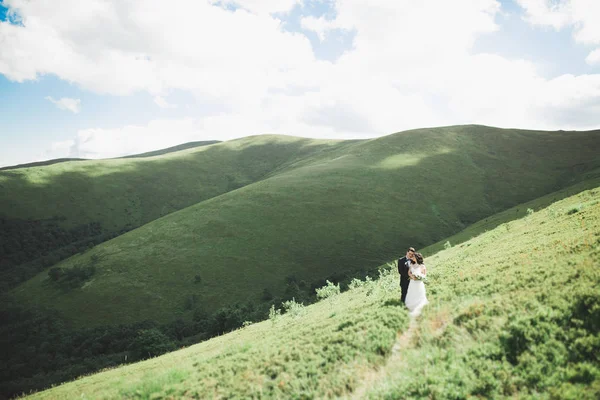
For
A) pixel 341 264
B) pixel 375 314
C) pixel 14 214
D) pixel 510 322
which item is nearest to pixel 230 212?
pixel 341 264

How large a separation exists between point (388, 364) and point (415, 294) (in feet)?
14.9

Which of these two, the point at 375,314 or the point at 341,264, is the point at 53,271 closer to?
the point at 341,264

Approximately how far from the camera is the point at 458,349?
9852 millimetres

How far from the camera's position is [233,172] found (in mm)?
190250

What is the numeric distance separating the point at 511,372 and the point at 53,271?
89.7 metres

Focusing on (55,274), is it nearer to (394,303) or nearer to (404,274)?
(394,303)

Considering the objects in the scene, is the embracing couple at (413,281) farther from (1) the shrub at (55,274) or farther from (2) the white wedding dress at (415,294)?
(1) the shrub at (55,274)

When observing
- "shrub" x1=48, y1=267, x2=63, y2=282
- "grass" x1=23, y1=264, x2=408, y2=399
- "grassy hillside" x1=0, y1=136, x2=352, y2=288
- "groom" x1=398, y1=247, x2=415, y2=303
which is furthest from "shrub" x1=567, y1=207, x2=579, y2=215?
"grassy hillside" x1=0, y1=136, x2=352, y2=288

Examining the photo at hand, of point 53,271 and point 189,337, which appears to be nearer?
point 189,337

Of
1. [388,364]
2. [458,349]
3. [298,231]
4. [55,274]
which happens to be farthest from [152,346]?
[55,274]

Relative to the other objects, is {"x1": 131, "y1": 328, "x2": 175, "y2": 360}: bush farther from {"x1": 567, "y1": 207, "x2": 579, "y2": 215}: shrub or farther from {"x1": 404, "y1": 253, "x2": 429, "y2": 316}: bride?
{"x1": 567, "y1": 207, "x2": 579, "y2": 215}: shrub

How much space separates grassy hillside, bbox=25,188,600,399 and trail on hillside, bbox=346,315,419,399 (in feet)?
0.14

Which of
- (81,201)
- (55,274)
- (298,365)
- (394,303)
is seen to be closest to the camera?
(298,365)

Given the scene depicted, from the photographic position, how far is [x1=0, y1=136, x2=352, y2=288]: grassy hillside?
104812 millimetres
